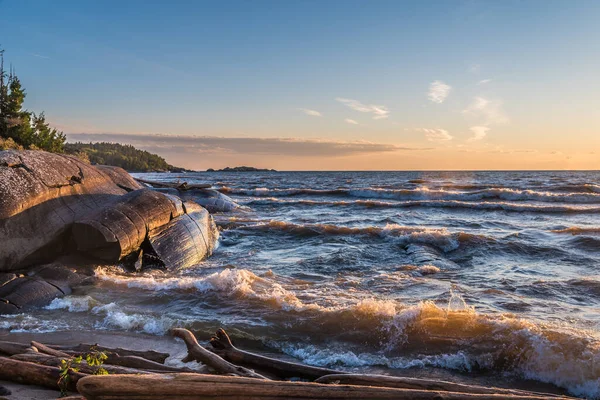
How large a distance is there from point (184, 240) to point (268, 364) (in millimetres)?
7672

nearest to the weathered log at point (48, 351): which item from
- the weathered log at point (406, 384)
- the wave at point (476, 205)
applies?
the weathered log at point (406, 384)

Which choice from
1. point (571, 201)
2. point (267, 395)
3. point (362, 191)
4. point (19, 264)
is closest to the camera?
point (267, 395)

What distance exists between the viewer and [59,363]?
13.0ft

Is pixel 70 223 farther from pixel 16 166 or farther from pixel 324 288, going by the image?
pixel 324 288

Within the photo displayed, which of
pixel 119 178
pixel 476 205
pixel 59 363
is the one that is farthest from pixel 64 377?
pixel 476 205

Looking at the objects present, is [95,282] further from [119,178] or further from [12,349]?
[119,178]

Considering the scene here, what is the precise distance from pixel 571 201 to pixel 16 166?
32620 mm

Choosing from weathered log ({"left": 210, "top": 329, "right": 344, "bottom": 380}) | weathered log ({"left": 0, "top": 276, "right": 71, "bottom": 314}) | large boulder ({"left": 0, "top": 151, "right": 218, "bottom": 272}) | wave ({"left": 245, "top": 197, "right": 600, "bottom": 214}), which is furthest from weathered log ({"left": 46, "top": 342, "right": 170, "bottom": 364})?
wave ({"left": 245, "top": 197, "right": 600, "bottom": 214})

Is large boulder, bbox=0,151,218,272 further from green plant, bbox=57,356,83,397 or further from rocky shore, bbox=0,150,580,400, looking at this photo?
green plant, bbox=57,356,83,397

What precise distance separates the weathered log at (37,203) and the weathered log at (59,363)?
16.7 feet

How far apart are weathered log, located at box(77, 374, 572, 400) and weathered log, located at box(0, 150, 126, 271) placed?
7.01m

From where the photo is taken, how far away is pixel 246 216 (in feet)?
74.7

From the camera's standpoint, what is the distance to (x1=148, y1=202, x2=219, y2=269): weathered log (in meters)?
10.7

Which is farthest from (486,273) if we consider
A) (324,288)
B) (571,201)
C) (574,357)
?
(571,201)
